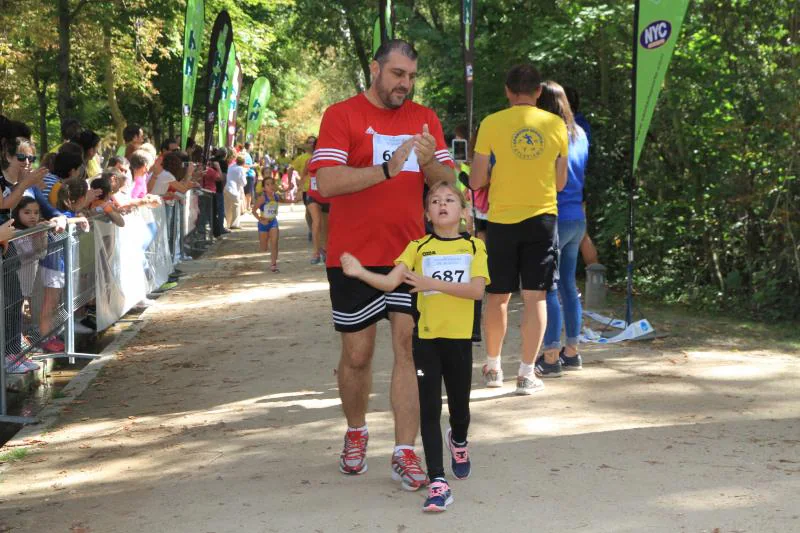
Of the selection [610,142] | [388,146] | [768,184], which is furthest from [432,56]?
[388,146]

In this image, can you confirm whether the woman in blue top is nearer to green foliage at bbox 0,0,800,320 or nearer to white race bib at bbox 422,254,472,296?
white race bib at bbox 422,254,472,296

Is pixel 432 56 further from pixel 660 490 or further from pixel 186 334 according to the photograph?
pixel 660 490

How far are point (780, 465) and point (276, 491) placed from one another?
96.8 inches

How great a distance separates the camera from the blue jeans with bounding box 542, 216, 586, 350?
8156 mm

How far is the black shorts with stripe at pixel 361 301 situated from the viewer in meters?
5.54

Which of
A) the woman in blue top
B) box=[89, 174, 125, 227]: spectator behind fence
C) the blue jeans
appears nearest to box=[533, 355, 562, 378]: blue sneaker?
the woman in blue top

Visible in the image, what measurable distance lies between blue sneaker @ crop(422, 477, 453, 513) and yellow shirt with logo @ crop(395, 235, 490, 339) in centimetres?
66

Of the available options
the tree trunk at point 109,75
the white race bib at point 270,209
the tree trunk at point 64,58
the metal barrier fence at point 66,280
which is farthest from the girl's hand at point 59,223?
the tree trunk at point 109,75

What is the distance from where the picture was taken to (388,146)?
5520 mm

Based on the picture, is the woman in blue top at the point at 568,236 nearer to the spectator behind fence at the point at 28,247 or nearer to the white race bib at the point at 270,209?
the spectator behind fence at the point at 28,247

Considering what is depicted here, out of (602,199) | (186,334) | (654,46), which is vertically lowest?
(186,334)

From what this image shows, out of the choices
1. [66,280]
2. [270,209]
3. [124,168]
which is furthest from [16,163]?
[270,209]

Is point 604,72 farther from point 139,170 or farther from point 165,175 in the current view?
point 165,175

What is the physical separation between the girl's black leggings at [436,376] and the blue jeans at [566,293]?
9.19ft
